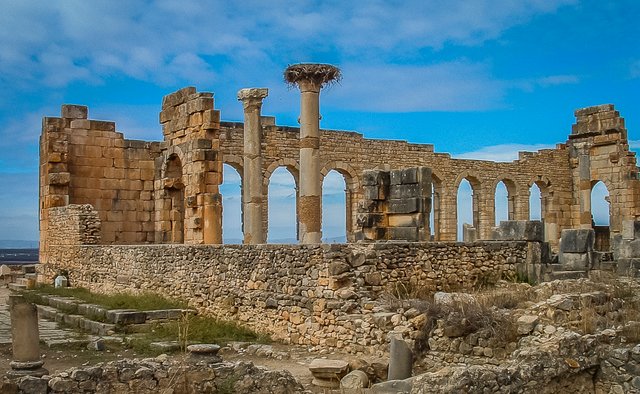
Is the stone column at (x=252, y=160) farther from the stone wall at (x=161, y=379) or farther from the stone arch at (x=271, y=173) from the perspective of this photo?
the stone wall at (x=161, y=379)

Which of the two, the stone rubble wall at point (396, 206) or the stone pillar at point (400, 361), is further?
the stone rubble wall at point (396, 206)

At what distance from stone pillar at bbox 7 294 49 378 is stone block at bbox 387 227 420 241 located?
8.04 m

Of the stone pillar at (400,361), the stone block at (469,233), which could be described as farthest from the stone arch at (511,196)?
the stone pillar at (400,361)

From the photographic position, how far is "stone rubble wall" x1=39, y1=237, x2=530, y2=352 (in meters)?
10.6

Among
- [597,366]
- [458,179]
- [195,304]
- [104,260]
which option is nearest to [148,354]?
[195,304]

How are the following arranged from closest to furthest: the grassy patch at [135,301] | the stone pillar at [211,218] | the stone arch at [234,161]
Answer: the grassy patch at [135,301] < the stone pillar at [211,218] < the stone arch at [234,161]

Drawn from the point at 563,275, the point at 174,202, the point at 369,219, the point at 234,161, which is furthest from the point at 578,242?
the point at 234,161

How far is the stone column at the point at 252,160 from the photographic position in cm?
1814

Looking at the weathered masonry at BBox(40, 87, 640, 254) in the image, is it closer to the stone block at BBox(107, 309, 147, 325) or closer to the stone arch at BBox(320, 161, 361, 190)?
the stone arch at BBox(320, 161, 361, 190)

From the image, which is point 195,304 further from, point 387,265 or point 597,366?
A: point 597,366

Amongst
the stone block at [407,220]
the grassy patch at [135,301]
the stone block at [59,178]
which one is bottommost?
the grassy patch at [135,301]

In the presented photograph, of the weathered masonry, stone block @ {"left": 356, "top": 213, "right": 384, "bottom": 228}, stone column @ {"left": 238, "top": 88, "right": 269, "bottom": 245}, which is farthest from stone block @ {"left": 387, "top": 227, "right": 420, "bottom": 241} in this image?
stone column @ {"left": 238, "top": 88, "right": 269, "bottom": 245}

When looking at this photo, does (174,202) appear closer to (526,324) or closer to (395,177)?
(395,177)

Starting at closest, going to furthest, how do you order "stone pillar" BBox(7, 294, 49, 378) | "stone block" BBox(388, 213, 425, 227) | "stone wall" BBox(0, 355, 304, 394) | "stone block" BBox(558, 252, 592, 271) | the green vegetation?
"stone wall" BBox(0, 355, 304, 394)
"stone pillar" BBox(7, 294, 49, 378)
the green vegetation
"stone block" BBox(388, 213, 425, 227)
"stone block" BBox(558, 252, 592, 271)
